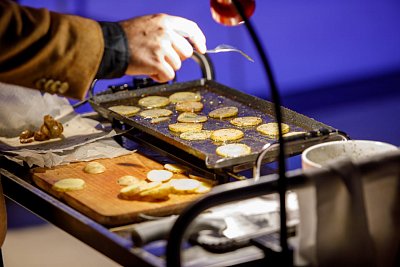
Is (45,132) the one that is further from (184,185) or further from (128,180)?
(184,185)

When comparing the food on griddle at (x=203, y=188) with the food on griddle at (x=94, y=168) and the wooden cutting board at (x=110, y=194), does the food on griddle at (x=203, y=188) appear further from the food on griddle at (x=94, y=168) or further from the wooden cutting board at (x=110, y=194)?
the food on griddle at (x=94, y=168)

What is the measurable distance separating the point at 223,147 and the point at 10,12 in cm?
82

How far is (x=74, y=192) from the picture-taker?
2.26 meters

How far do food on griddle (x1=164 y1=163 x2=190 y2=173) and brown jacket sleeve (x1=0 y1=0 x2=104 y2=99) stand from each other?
1.81 feet

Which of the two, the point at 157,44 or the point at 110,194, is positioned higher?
the point at 157,44

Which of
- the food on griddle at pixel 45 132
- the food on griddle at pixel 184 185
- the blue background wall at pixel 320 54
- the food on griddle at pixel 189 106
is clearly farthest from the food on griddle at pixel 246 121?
the blue background wall at pixel 320 54

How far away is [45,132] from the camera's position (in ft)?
9.09

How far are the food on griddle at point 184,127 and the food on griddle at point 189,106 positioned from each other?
0.55ft

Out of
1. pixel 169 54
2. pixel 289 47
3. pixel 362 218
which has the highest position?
pixel 169 54

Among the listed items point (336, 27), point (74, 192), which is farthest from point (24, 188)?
point (336, 27)

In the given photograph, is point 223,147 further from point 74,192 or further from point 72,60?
point 72,60

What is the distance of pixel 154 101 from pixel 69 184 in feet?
2.35

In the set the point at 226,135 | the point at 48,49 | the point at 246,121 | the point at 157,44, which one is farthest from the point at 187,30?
the point at 246,121

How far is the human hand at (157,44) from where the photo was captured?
1.94 metres
